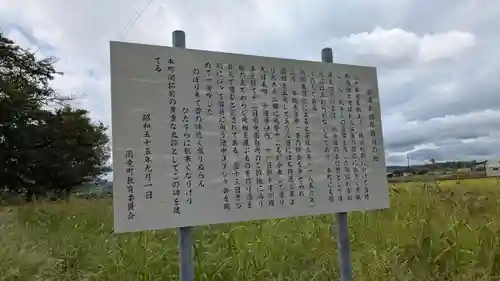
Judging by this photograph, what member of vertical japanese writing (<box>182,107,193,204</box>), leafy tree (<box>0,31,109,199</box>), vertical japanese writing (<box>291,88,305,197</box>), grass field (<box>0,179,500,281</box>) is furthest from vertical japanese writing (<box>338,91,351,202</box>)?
leafy tree (<box>0,31,109,199</box>)

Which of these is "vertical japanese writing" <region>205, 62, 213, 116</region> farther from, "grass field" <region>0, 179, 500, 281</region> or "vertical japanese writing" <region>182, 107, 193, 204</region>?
"grass field" <region>0, 179, 500, 281</region>

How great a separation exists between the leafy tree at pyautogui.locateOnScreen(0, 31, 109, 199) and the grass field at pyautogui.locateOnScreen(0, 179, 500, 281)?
7273 mm

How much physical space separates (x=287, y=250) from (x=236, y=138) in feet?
5.73

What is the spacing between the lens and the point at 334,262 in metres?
3.81

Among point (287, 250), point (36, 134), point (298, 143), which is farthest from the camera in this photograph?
point (36, 134)

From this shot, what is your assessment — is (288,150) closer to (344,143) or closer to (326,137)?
(326,137)

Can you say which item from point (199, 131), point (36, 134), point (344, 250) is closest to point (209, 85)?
point (199, 131)

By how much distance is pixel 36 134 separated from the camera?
11758 millimetres

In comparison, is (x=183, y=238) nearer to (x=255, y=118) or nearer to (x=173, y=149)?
(x=173, y=149)

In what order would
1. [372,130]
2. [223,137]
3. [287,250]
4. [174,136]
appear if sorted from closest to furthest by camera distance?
1. [174,136]
2. [223,137]
3. [372,130]
4. [287,250]

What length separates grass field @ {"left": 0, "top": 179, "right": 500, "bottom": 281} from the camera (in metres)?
3.48

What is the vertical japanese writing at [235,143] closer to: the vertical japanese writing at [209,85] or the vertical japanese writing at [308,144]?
the vertical japanese writing at [209,85]

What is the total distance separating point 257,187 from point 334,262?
→ 160 cm

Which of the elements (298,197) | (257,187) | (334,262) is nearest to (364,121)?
(298,197)
